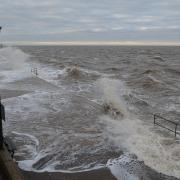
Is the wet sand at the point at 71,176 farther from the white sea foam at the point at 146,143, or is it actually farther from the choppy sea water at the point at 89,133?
the white sea foam at the point at 146,143

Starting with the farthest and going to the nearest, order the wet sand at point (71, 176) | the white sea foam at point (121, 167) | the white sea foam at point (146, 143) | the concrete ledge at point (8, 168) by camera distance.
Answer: the white sea foam at point (146, 143)
the white sea foam at point (121, 167)
the wet sand at point (71, 176)
the concrete ledge at point (8, 168)

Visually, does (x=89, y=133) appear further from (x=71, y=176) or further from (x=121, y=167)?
(x=71, y=176)

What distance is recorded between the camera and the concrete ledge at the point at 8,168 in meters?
7.68

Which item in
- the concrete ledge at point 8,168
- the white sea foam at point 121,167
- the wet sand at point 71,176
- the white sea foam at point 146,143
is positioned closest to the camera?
the concrete ledge at point 8,168

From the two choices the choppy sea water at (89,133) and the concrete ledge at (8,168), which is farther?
the choppy sea water at (89,133)

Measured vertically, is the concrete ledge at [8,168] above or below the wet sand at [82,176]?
above

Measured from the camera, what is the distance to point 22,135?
13.3 meters

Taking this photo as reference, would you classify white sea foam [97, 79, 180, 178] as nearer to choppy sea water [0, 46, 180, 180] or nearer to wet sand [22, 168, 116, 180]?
choppy sea water [0, 46, 180, 180]

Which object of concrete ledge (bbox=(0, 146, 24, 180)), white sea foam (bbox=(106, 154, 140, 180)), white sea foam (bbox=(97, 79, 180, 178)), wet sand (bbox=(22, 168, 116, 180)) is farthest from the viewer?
white sea foam (bbox=(97, 79, 180, 178))

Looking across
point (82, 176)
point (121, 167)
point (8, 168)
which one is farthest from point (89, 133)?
point (8, 168)

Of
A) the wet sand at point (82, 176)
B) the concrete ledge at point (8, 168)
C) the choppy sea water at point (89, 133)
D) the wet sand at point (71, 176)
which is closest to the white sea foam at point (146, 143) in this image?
the choppy sea water at point (89, 133)

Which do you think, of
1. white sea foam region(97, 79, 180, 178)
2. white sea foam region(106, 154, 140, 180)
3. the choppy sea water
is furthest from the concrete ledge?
white sea foam region(97, 79, 180, 178)

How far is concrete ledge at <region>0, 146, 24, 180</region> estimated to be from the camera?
7.68 meters

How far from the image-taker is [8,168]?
8023 mm
